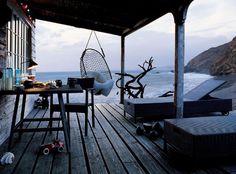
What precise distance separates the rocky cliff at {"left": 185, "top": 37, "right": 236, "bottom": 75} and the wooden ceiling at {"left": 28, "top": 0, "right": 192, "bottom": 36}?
Answer: 107 feet

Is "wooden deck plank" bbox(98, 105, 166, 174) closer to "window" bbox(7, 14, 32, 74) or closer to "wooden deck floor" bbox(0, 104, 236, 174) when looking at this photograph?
"wooden deck floor" bbox(0, 104, 236, 174)

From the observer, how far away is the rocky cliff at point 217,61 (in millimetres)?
37656

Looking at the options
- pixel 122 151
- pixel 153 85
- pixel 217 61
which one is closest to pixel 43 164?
pixel 122 151

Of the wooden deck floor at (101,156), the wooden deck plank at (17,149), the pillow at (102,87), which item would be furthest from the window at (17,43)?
the pillow at (102,87)

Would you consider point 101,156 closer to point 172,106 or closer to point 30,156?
point 30,156

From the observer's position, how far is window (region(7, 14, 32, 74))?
13.7 feet

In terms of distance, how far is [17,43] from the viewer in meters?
4.83

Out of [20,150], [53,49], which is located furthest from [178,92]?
[53,49]

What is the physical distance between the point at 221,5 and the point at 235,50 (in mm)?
31644

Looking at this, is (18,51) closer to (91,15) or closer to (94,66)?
(91,15)

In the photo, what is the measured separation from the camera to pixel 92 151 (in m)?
3.23

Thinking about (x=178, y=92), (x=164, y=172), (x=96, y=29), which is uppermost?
(x=96, y=29)

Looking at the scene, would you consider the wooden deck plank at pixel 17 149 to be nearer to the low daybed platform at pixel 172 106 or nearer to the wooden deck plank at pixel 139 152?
the wooden deck plank at pixel 139 152

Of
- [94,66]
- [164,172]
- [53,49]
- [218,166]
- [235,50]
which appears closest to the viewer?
[164,172]
